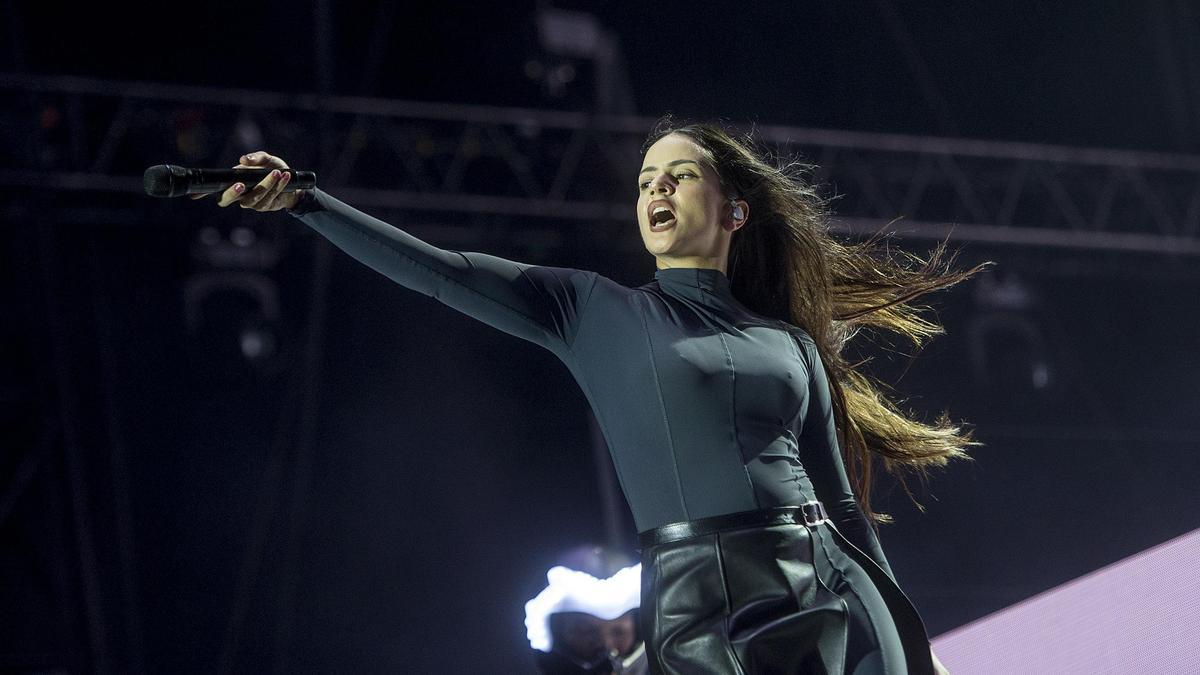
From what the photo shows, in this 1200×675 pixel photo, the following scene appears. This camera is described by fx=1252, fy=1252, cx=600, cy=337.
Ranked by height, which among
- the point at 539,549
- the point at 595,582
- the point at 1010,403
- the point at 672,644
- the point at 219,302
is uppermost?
the point at 219,302

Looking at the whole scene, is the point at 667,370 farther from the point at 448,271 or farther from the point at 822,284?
the point at 822,284

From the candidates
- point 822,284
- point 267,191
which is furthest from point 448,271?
point 822,284

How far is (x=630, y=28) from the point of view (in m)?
6.01

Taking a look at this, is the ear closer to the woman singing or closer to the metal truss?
the woman singing

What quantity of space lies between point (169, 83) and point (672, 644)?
499 centimetres

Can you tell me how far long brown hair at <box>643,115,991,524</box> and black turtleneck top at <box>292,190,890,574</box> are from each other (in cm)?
16

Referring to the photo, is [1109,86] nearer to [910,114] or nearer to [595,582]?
[910,114]

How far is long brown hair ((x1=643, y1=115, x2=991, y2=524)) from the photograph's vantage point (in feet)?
6.11

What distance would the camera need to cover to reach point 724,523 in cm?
151

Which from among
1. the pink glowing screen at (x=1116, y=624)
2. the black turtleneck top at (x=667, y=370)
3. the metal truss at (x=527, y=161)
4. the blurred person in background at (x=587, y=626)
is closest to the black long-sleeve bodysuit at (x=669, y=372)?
the black turtleneck top at (x=667, y=370)

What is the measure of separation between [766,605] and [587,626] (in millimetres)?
1484

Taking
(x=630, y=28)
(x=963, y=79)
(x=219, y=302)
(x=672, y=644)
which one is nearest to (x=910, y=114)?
(x=963, y=79)

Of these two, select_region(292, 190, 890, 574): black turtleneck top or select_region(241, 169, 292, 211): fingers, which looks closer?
select_region(241, 169, 292, 211): fingers

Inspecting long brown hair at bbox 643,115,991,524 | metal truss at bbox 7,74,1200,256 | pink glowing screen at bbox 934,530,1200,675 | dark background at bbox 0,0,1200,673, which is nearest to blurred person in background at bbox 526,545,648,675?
long brown hair at bbox 643,115,991,524
